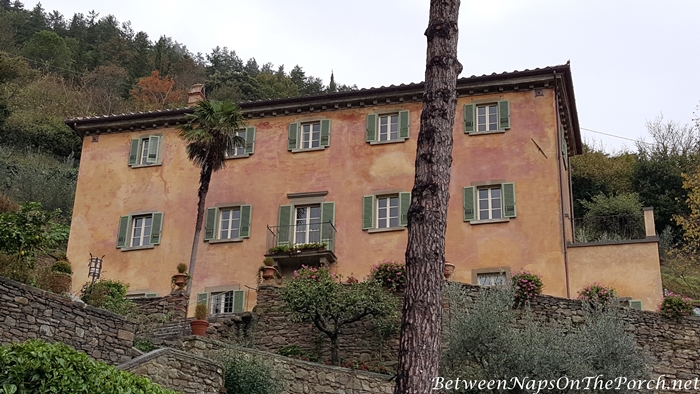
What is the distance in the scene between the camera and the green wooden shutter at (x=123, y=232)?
88.9 feet

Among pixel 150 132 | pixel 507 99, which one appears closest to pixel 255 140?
pixel 150 132

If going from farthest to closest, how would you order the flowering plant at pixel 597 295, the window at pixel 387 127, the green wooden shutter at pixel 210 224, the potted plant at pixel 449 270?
the green wooden shutter at pixel 210 224 → the window at pixel 387 127 → the potted plant at pixel 449 270 → the flowering plant at pixel 597 295

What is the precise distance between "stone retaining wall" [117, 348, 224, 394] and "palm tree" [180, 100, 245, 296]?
8.86m

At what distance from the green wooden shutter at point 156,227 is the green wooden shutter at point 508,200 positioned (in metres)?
Result: 10.6

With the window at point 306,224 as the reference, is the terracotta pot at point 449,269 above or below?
below

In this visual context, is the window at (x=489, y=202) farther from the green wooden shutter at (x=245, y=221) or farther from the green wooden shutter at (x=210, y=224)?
the green wooden shutter at (x=210, y=224)

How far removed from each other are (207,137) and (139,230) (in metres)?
4.75

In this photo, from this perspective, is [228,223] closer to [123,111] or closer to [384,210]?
[384,210]

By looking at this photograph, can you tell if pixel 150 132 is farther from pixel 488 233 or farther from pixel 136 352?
pixel 136 352

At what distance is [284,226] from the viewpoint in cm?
2594

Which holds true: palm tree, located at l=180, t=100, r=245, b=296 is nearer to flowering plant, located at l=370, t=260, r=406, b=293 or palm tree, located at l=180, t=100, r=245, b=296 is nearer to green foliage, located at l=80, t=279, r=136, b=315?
green foliage, located at l=80, t=279, r=136, b=315

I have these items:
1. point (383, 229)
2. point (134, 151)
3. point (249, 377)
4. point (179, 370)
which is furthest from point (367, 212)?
point (179, 370)

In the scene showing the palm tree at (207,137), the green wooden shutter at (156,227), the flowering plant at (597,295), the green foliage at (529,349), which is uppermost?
the palm tree at (207,137)

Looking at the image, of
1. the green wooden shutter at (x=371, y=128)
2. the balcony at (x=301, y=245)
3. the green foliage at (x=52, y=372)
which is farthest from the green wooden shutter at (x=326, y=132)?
the green foliage at (x=52, y=372)
